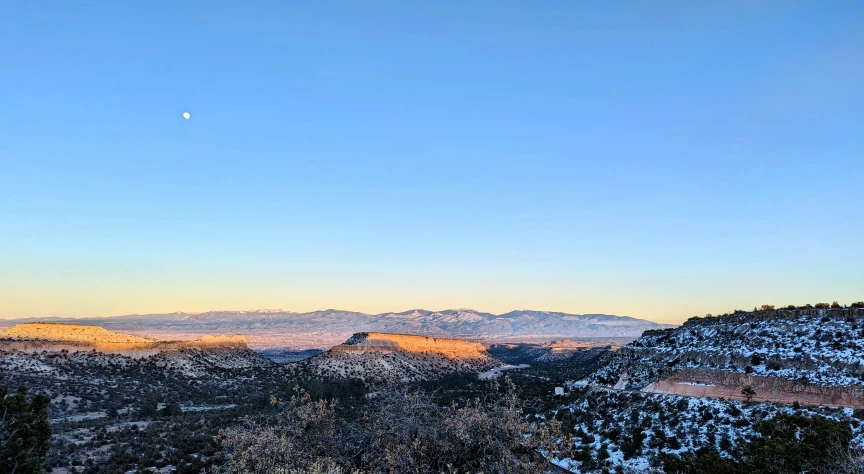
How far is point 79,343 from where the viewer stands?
184ft

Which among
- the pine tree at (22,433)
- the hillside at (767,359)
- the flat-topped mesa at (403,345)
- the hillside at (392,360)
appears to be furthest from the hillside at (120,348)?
the hillside at (767,359)

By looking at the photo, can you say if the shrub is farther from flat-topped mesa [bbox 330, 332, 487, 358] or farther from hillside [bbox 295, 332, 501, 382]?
flat-topped mesa [bbox 330, 332, 487, 358]

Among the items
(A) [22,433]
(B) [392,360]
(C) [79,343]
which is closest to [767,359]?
(A) [22,433]

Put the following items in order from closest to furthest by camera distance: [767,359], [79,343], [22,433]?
[22,433] → [767,359] → [79,343]

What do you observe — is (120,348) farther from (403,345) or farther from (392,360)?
(403,345)

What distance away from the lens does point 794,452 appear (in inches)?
471

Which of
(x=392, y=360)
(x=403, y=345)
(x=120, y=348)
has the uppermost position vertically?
(x=120, y=348)

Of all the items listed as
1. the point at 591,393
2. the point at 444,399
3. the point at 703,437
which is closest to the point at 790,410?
the point at 703,437

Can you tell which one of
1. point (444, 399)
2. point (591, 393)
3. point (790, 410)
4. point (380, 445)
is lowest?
point (444, 399)

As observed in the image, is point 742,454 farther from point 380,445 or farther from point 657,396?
point 380,445

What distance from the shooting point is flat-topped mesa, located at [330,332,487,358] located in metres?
81.2

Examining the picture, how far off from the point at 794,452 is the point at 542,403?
80.5ft

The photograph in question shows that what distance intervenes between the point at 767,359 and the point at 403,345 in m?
71.1

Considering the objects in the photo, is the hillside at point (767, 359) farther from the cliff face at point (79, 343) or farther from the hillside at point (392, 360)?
the cliff face at point (79, 343)
